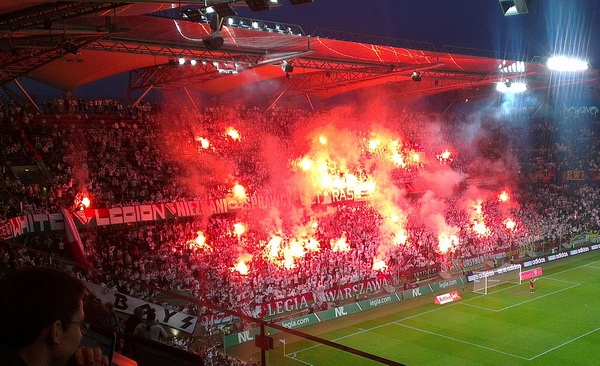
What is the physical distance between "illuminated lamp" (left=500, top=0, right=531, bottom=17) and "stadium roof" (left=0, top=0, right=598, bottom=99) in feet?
23.3

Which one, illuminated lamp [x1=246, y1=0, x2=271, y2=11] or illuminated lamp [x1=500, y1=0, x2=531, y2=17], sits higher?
illuminated lamp [x1=246, y1=0, x2=271, y2=11]

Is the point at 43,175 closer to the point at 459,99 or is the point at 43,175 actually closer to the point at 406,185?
the point at 406,185

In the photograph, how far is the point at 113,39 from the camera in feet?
67.2

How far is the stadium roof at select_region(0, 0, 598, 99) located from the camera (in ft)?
53.1

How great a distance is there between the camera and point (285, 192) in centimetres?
2909

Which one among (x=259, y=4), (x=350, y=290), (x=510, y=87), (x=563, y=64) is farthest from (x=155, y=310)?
(x=563, y=64)

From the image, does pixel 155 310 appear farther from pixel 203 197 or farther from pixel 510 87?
pixel 510 87

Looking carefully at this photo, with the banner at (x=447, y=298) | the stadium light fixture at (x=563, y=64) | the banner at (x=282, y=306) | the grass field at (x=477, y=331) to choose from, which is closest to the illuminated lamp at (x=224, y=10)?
the grass field at (x=477, y=331)

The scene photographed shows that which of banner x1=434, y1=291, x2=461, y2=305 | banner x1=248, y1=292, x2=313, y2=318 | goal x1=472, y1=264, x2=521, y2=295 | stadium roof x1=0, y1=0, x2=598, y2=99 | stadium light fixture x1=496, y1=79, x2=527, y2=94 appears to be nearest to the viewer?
stadium roof x1=0, y1=0, x2=598, y2=99

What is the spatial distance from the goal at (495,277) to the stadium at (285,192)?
13cm

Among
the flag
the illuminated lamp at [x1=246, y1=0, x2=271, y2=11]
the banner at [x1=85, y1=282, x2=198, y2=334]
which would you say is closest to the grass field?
the banner at [x1=85, y1=282, x2=198, y2=334]

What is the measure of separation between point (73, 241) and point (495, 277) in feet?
71.7

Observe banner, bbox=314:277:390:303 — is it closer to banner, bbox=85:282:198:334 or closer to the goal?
the goal

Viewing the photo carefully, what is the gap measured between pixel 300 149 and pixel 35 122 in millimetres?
14739
